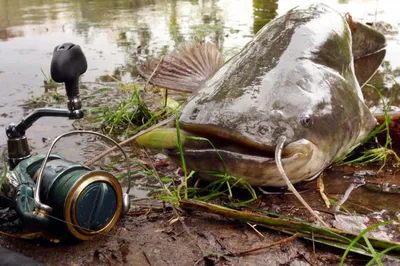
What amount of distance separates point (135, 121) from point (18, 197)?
4.70 feet

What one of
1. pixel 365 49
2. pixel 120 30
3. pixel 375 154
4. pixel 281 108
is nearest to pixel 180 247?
pixel 281 108

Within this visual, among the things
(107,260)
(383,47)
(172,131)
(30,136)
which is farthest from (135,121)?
(383,47)

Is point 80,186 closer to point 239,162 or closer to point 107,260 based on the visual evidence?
point 107,260

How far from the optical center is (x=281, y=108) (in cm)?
171

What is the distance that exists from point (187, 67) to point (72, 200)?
1688 mm

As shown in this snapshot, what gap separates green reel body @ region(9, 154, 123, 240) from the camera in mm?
1336

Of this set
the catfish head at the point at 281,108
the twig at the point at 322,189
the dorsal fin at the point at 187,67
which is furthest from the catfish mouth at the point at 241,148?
the dorsal fin at the point at 187,67

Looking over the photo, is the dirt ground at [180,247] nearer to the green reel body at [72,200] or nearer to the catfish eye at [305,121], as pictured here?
the green reel body at [72,200]

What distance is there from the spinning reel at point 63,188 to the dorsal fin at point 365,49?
204cm

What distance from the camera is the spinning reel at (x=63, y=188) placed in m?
1.34

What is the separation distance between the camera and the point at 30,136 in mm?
2641

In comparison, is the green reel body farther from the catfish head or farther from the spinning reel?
the catfish head

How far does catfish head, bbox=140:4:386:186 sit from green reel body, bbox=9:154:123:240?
0.38 m

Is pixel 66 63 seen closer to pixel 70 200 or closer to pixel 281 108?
pixel 70 200
